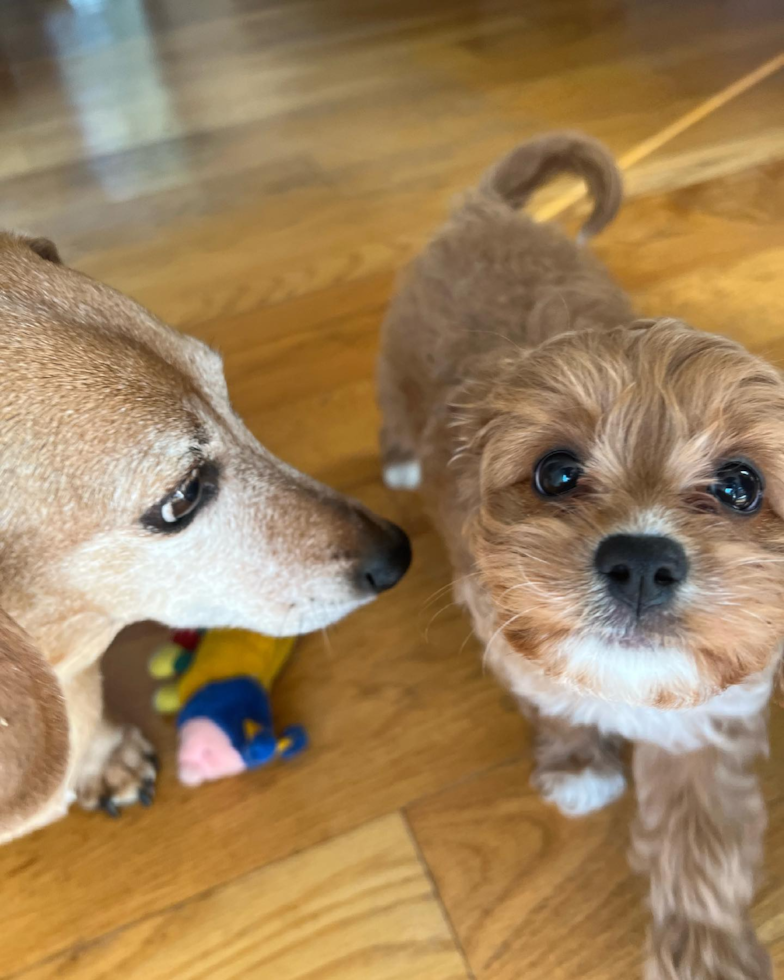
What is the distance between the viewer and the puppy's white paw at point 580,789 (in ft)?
3.69

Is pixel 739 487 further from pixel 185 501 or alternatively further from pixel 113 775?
pixel 113 775

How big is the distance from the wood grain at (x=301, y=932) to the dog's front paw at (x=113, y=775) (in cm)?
18

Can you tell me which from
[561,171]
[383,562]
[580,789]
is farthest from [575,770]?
[561,171]

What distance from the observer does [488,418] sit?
0.95 metres

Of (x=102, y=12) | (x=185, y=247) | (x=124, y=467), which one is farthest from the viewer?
(x=102, y=12)

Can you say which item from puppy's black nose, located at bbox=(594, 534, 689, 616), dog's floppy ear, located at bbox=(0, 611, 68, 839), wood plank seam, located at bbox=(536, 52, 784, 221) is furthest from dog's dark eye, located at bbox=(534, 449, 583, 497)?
wood plank seam, located at bbox=(536, 52, 784, 221)

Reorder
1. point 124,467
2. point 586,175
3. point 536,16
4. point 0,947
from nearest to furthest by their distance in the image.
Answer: point 124,467 < point 0,947 < point 586,175 < point 536,16

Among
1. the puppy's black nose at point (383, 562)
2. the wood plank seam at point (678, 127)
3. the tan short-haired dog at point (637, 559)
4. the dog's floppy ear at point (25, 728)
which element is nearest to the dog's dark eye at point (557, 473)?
the tan short-haired dog at point (637, 559)

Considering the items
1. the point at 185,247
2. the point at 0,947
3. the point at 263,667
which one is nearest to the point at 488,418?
the point at 263,667

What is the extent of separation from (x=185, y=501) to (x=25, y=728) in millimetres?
318

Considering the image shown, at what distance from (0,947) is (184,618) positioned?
0.52 meters

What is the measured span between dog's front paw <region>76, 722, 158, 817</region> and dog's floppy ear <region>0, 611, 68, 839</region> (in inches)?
10.6

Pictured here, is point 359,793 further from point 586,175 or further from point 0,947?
point 586,175

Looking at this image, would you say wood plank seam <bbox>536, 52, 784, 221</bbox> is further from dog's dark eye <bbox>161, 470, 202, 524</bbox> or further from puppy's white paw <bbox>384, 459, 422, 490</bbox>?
dog's dark eye <bbox>161, 470, 202, 524</bbox>
